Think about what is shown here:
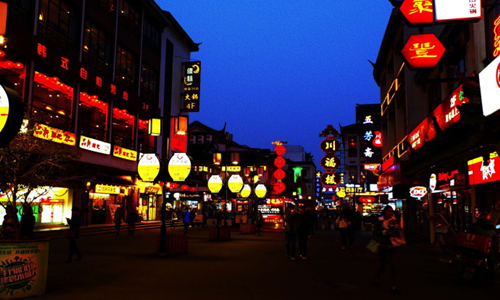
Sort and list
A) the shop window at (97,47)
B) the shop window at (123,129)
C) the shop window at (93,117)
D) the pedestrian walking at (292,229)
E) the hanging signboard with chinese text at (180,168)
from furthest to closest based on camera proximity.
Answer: the shop window at (123,129), the shop window at (93,117), the shop window at (97,47), the hanging signboard with chinese text at (180,168), the pedestrian walking at (292,229)

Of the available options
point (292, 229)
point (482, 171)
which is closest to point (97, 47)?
point (292, 229)

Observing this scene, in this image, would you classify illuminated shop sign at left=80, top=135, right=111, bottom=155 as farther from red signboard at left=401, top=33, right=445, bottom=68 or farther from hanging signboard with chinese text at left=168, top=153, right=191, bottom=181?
red signboard at left=401, top=33, right=445, bottom=68

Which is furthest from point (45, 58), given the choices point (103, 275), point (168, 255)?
point (103, 275)

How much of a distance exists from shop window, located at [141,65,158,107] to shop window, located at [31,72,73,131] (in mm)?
9463

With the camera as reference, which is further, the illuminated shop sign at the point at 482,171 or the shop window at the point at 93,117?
the shop window at the point at 93,117

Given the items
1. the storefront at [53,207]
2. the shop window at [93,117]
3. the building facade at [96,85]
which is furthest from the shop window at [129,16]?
the storefront at [53,207]

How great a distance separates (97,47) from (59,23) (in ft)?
14.1

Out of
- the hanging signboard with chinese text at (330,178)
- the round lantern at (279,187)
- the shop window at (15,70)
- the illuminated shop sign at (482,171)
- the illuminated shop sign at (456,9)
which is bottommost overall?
the illuminated shop sign at (482,171)

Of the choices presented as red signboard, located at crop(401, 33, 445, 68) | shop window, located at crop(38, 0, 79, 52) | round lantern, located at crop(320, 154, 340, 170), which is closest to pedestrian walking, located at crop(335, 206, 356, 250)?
red signboard, located at crop(401, 33, 445, 68)

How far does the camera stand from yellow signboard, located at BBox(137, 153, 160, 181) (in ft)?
63.3

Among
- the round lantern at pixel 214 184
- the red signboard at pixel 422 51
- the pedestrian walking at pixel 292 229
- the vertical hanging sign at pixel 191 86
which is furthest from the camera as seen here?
the vertical hanging sign at pixel 191 86

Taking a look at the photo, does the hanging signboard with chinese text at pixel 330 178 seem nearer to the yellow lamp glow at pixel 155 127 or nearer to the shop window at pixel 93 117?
the shop window at pixel 93 117

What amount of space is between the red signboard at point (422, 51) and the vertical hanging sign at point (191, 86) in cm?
2785

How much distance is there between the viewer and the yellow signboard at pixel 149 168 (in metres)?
19.3
